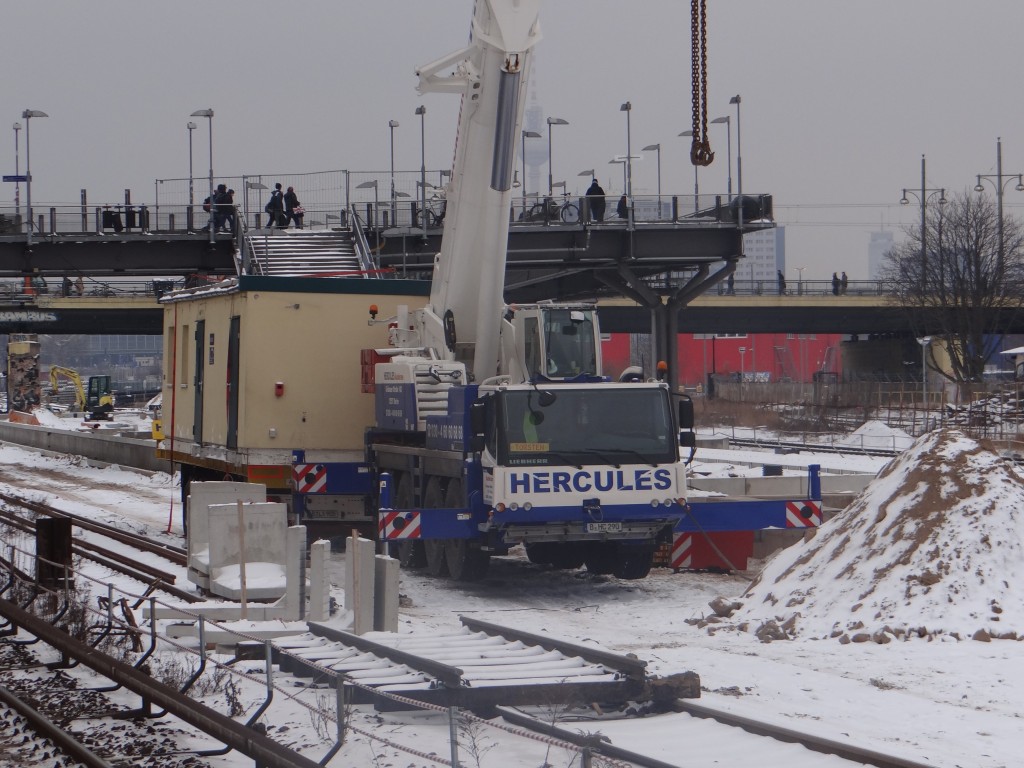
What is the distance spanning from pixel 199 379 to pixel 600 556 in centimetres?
875

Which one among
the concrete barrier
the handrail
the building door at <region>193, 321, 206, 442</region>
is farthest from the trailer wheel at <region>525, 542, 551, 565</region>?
the concrete barrier

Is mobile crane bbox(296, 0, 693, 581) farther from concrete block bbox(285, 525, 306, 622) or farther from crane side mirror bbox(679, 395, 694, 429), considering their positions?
concrete block bbox(285, 525, 306, 622)

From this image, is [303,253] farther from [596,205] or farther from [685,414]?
[685,414]

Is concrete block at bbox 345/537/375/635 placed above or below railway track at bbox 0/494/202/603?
above

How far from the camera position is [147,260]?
36.5 m

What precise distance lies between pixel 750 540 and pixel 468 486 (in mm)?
4659

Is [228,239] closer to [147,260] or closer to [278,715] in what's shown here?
[147,260]

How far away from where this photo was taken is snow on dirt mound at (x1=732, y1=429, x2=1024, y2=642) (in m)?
13.1

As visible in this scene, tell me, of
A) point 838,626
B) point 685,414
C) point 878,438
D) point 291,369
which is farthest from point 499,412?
point 878,438

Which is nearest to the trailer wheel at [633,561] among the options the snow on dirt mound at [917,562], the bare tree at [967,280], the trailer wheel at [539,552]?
the trailer wheel at [539,552]

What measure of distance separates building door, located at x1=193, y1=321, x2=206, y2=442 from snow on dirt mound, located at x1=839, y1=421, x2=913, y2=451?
A: 2564 cm

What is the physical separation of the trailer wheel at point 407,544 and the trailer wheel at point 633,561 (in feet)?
9.30

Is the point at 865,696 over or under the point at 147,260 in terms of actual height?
under

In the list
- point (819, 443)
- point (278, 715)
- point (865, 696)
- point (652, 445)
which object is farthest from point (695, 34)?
point (819, 443)
